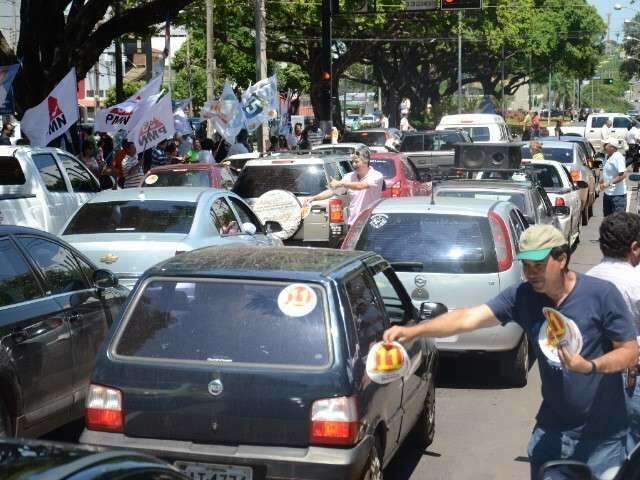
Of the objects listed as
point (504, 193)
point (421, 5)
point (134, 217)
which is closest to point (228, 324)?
point (134, 217)

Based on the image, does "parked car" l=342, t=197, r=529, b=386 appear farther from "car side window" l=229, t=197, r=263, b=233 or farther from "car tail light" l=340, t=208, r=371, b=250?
"car side window" l=229, t=197, r=263, b=233

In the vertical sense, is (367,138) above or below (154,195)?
below

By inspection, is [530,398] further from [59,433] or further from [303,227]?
[303,227]

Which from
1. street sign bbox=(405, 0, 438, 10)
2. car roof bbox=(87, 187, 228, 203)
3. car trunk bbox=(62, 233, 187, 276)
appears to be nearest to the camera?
car trunk bbox=(62, 233, 187, 276)

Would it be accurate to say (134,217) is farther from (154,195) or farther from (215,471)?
(215,471)

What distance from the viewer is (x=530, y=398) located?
942cm

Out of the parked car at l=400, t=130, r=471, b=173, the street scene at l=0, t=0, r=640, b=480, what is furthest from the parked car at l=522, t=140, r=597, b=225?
the street scene at l=0, t=0, r=640, b=480

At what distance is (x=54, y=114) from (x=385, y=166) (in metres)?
6.64

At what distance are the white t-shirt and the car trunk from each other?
8.43 metres

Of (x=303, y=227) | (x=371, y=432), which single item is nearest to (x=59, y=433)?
(x=371, y=432)

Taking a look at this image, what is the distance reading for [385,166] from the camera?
839 inches

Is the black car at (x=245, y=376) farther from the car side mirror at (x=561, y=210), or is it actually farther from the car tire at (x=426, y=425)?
the car side mirror at (x=561, y=210)

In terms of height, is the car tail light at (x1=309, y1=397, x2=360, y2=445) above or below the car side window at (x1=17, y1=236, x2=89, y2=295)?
below

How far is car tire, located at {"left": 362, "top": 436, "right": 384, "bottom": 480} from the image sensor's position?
565cm
